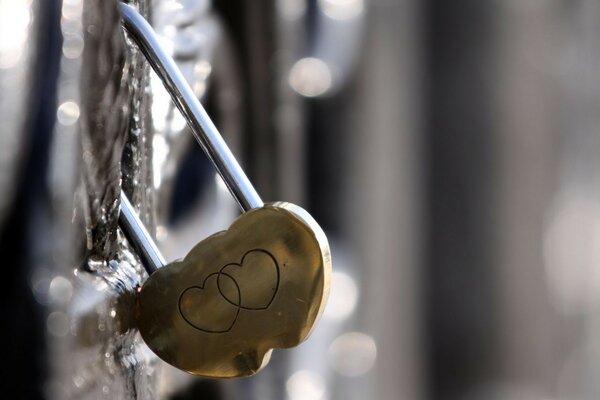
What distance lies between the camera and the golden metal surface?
0.28 m

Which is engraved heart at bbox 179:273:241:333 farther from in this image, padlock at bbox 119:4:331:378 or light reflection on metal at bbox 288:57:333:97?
light reflection on metal at bbox 288:57:333:97

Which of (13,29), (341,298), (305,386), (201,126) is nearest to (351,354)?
(341,298)

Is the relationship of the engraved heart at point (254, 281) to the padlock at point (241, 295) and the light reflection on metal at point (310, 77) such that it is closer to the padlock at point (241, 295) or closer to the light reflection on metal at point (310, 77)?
the padlock at point (241, 295)

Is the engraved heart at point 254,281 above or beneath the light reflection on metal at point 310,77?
above

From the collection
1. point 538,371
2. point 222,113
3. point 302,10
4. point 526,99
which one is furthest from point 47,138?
point 538,371

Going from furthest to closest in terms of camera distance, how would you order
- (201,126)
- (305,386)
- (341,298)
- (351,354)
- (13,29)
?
(351,354)
(341,298)
(305,386)
(201,126)
(13,29)

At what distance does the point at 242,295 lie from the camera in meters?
0.28

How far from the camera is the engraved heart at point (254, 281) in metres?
0.28

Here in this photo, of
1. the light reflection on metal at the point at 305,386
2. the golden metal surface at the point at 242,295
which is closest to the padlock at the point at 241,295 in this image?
the golden metal surface at the point at 242,295

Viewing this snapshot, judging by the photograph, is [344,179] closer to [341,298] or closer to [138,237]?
[341,298]

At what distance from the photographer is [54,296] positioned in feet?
0.70

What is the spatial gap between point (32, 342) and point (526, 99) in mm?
1433

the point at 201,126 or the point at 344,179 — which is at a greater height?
the point at 201,126

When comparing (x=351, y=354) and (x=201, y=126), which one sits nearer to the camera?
(x=201, y=126)
